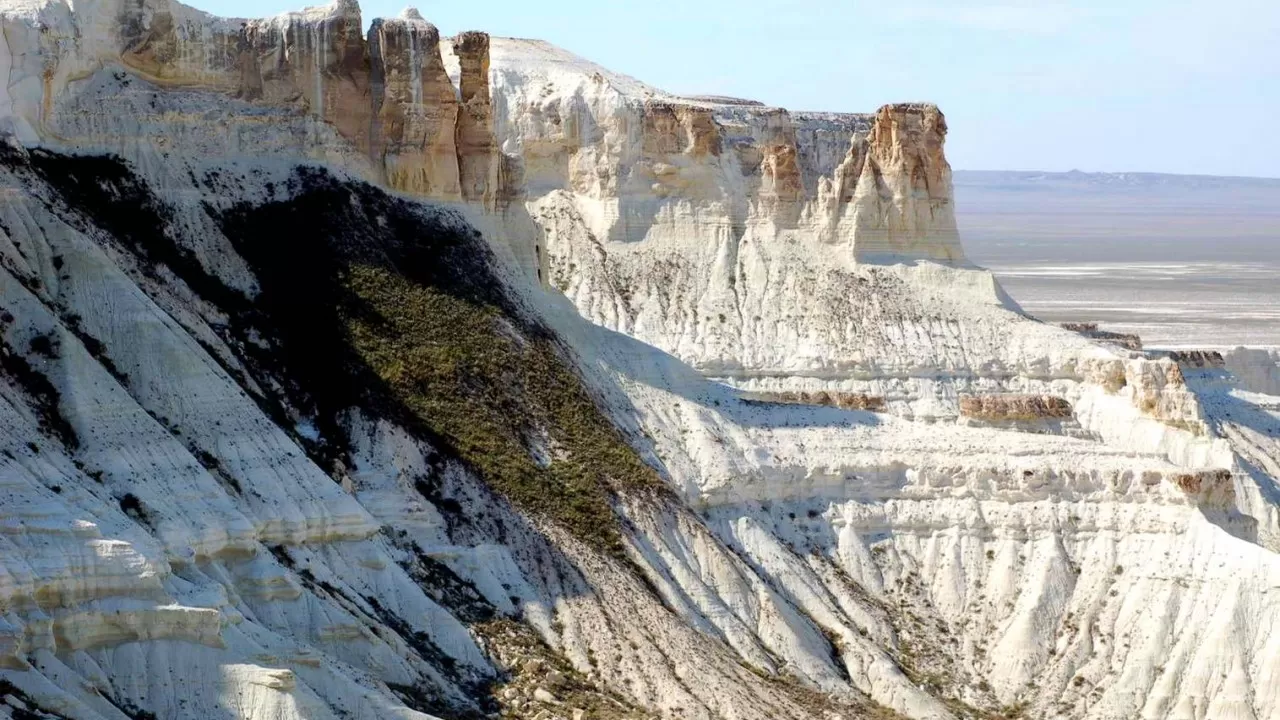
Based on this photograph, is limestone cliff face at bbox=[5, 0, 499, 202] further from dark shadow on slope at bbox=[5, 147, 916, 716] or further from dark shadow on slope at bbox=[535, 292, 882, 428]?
dark shadow on slope at bbox=[535, 292, 882, 428]

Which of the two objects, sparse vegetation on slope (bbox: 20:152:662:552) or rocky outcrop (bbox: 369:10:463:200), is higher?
rocky outcrop (bbox: 369:10:463:200)

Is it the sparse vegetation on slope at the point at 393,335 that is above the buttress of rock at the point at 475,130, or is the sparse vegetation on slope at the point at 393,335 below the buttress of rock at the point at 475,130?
below

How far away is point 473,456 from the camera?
62938 mm

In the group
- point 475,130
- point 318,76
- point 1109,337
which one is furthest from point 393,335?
point 1109,337

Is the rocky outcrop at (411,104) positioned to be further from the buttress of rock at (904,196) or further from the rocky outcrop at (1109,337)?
the rocky outcrop at (1109,337)

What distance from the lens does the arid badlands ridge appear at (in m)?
49.4

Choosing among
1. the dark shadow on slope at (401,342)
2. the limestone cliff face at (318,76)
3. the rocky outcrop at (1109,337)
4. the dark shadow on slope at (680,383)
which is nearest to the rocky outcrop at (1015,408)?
the dark shadow on slope at (680,383)

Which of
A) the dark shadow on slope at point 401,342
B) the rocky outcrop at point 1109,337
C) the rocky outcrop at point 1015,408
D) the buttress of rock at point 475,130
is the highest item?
the buttress of rock at point 475,130

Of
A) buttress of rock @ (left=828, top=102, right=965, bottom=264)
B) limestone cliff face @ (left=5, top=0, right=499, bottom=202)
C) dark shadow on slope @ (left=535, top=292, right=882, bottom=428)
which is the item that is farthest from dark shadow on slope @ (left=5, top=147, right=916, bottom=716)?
buttress of rock @ (left=828, top=102, right=965, bottom=264)

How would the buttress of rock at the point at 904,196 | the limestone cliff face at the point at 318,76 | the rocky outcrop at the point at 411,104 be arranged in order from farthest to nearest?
the buttress of rock at the point at 904,196 → the rocky outcrop at the point at 411,104 → the limestone cliff face at the point at 318,76

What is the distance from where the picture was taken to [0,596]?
42.5 metres

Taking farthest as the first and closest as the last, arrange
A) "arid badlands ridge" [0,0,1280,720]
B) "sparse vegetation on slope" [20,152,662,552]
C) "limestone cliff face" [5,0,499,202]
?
"limestone cliff face" [5,0,499,202] < "sparse vegetation on slope" [20,152,662,552] < "arid badlands ridge" [0,0,1280,720]

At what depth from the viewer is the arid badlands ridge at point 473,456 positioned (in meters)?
49.4

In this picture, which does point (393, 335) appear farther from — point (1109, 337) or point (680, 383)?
point (1109, 337)
